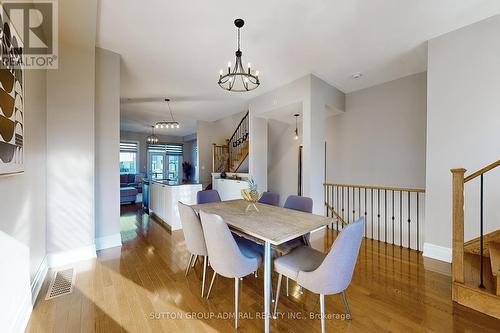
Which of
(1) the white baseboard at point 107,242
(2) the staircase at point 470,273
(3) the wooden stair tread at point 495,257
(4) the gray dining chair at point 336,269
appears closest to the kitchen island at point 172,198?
(1) the white baseboard at point 107,242

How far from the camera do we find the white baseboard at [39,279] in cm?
194

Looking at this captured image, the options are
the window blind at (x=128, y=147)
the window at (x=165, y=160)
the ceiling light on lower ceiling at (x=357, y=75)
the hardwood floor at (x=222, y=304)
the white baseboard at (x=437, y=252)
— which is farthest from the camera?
the window at (x=165, y=160)

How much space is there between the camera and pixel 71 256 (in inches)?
107

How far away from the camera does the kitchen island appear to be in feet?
13.7

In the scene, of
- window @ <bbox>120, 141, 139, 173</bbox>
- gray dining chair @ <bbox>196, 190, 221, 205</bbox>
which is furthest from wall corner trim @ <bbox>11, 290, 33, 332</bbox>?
window @ <bbox>120, 141, 139, 173</bbox>

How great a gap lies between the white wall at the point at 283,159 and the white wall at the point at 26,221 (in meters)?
5.13

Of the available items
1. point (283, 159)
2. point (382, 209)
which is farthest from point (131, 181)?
point (382, 209)

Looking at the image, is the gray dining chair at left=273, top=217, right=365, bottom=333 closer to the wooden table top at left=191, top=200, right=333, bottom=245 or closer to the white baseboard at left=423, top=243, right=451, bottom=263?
the wooden table top at left=191, top=200, right=333, bottom=245

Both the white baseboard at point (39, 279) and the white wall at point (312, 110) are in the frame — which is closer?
the white baseboard at point (39, 279)

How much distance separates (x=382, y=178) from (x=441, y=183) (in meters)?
1.60

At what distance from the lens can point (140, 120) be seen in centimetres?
757

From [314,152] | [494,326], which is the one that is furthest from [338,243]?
Result: [314,152]

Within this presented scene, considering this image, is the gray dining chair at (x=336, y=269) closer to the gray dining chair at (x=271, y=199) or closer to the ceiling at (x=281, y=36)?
the gray dining chair at (x=271, y=199)

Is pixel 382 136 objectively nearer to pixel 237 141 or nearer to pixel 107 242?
pixel 237 141
